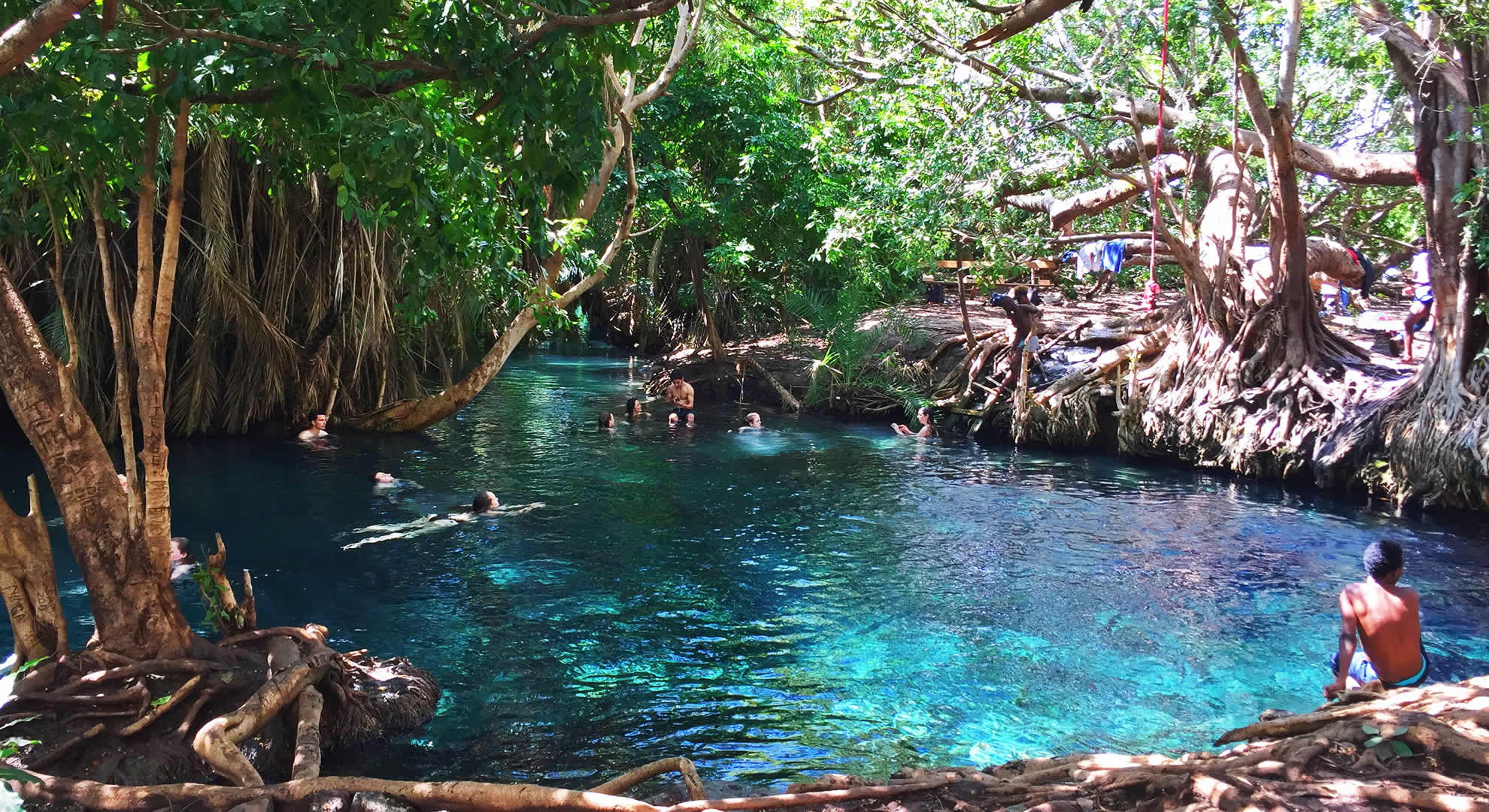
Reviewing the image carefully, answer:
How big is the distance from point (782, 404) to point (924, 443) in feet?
15.9

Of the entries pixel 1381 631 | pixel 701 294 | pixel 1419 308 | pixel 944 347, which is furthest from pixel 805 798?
pixel 701 294

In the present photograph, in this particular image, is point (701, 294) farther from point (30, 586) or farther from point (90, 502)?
point (30, 586)

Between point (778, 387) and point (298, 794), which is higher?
point (778, 387)

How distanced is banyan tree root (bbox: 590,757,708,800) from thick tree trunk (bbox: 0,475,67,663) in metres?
3.28

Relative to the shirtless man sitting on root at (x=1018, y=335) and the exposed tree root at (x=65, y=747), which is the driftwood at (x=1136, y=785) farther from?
the shirtless man sitting on root at (x=1018, y=335)

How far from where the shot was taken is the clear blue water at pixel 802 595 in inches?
270

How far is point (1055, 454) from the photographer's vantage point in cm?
1755

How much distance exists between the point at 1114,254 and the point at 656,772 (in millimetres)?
16282

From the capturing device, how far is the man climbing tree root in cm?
370

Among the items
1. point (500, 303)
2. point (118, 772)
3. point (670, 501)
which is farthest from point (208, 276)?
point (118, 772)

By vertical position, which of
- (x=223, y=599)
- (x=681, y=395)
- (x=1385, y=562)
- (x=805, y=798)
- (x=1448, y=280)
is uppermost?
(x=1448, y=280)

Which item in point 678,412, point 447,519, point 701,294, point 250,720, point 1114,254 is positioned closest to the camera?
point 250,720

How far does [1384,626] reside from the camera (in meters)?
6.02

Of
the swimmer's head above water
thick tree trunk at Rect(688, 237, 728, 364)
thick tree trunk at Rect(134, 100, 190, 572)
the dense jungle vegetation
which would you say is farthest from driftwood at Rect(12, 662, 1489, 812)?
thick tree trunk at Rect(688, 237, 728, 364)
